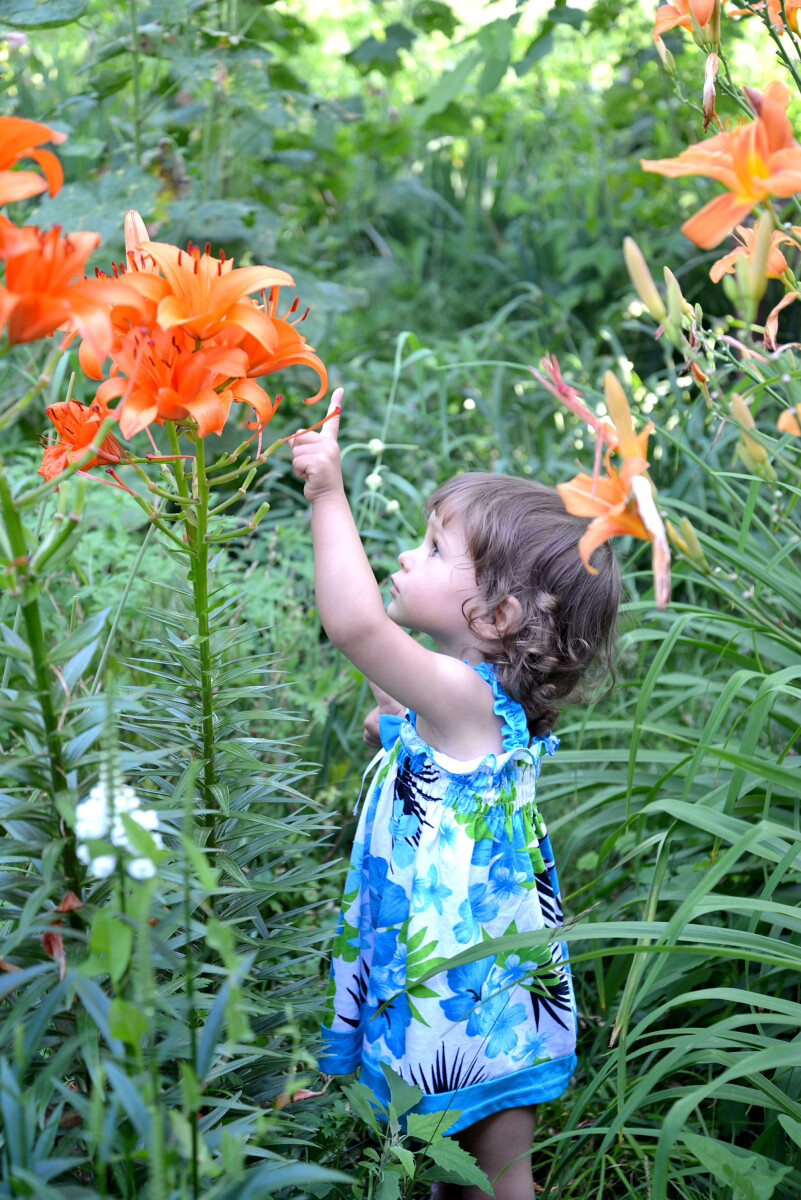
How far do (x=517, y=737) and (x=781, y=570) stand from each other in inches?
27.4

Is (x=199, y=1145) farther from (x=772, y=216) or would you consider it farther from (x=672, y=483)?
(x=672, y=483)

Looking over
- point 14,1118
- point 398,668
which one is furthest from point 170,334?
point 14,1118

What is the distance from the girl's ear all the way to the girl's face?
0.14ft

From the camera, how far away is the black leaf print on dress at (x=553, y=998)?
4.33ft

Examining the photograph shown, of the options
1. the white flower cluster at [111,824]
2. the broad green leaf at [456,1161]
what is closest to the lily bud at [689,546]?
Answer: the white flower cluster at [111,824]

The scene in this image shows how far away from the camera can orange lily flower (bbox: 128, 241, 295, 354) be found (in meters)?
0.92

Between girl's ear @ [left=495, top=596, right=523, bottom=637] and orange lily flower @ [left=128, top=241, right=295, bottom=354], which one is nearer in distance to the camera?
orange lily flower @ [left=128, top=241, right=295, bottom=354]

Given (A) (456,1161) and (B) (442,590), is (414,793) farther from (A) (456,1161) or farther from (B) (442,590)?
(A) (456,1161)

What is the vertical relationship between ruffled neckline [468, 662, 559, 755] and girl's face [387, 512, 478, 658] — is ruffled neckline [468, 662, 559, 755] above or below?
below

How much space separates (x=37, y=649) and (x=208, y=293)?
14.9 inches

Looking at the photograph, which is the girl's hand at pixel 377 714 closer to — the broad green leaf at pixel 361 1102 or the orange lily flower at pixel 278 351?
the broad green leaf at pixel 361 1102

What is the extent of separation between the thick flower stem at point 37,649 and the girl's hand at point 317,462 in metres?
0.45

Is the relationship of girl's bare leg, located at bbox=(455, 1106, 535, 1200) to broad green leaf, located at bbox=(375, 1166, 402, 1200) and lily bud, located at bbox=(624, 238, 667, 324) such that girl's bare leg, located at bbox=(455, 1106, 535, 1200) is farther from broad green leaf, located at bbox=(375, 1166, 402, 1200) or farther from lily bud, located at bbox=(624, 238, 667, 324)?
lily bud, located at bbox=(624, 238, 667, 324)

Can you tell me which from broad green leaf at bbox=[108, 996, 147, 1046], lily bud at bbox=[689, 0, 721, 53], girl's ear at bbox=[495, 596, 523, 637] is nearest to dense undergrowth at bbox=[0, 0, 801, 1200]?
broad green leaf at bbox=[108, 996, 147, 1046]
